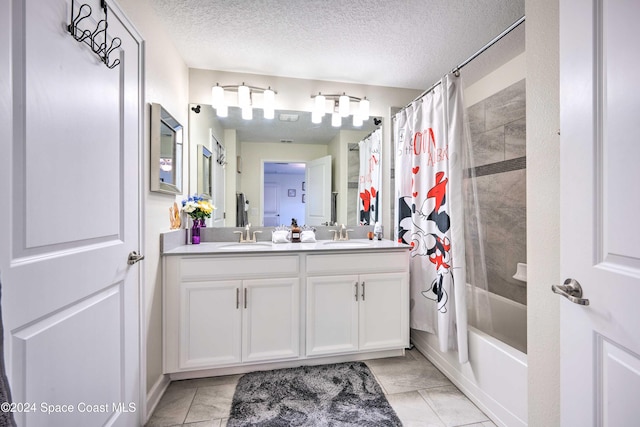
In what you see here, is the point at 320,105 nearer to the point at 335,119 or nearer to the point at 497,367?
the point at 335,119

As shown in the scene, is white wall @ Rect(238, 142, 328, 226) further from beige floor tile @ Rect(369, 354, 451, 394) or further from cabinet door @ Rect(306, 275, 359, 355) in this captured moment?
beige floor tile @ Rect(369, 354, 451, 394)

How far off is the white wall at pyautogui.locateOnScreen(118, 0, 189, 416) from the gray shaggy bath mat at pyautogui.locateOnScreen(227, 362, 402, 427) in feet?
1.90

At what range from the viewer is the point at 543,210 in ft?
3.39

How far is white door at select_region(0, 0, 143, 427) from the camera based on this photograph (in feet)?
2.31

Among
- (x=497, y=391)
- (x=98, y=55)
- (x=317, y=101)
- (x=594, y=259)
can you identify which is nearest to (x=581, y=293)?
(x=594, y=259)

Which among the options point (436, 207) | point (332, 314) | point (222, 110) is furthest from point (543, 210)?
point (222, 110)

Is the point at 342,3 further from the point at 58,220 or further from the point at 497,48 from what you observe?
the point at 58,220

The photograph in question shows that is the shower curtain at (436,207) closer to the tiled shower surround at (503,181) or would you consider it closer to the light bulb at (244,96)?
the tiled shower surround at (503,181)

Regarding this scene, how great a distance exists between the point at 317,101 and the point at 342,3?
89cm

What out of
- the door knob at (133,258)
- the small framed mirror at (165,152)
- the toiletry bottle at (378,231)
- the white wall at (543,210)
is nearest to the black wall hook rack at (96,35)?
the small framed mirror at (165,152)

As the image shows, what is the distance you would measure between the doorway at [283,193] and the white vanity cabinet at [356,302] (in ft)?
2.19

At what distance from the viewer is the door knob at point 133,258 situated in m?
1.25

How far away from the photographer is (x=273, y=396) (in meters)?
1.61

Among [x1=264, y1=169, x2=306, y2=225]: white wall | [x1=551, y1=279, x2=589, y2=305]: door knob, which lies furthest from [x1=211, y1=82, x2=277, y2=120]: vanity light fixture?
[x1=551, y1=279, x2=589, y2=305]: door knob
